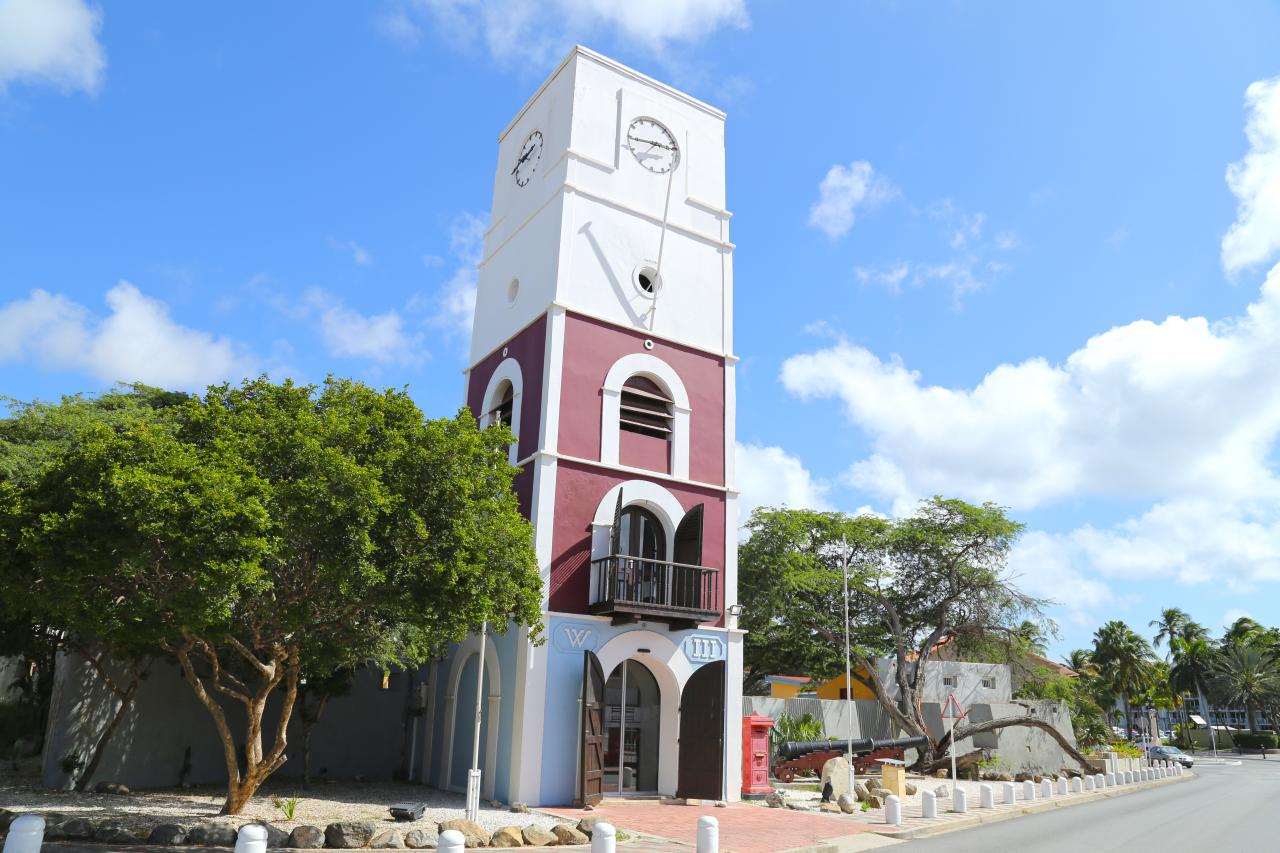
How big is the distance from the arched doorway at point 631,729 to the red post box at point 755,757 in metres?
2.21

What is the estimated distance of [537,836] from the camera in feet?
43.4

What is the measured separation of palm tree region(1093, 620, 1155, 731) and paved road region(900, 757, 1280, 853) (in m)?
41.8

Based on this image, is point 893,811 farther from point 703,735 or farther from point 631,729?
point 631,729

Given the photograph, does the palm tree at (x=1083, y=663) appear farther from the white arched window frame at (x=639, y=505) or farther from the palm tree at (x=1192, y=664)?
the white arched window frame at (x=639, y=505)

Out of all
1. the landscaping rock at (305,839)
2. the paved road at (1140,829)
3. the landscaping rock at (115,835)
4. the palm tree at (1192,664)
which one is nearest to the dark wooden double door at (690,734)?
the paved road at (1140,829)

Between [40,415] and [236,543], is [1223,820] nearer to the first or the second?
[236,543]

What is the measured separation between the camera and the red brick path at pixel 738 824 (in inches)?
554

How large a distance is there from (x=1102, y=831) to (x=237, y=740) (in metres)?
17.9

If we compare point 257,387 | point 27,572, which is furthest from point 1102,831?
point 27,572

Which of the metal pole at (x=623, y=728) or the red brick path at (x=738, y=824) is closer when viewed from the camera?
the red brick path at (x=738, y=824)

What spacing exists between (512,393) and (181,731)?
997cm

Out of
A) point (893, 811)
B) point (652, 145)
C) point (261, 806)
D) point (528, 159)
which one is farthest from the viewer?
point (528, 159)

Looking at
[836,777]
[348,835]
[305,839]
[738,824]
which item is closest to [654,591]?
[738,824]

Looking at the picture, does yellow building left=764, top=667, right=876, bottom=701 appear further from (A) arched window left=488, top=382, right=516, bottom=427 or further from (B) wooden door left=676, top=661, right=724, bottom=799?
(A) arched window left=488, top=382, right=516, bottom=427
